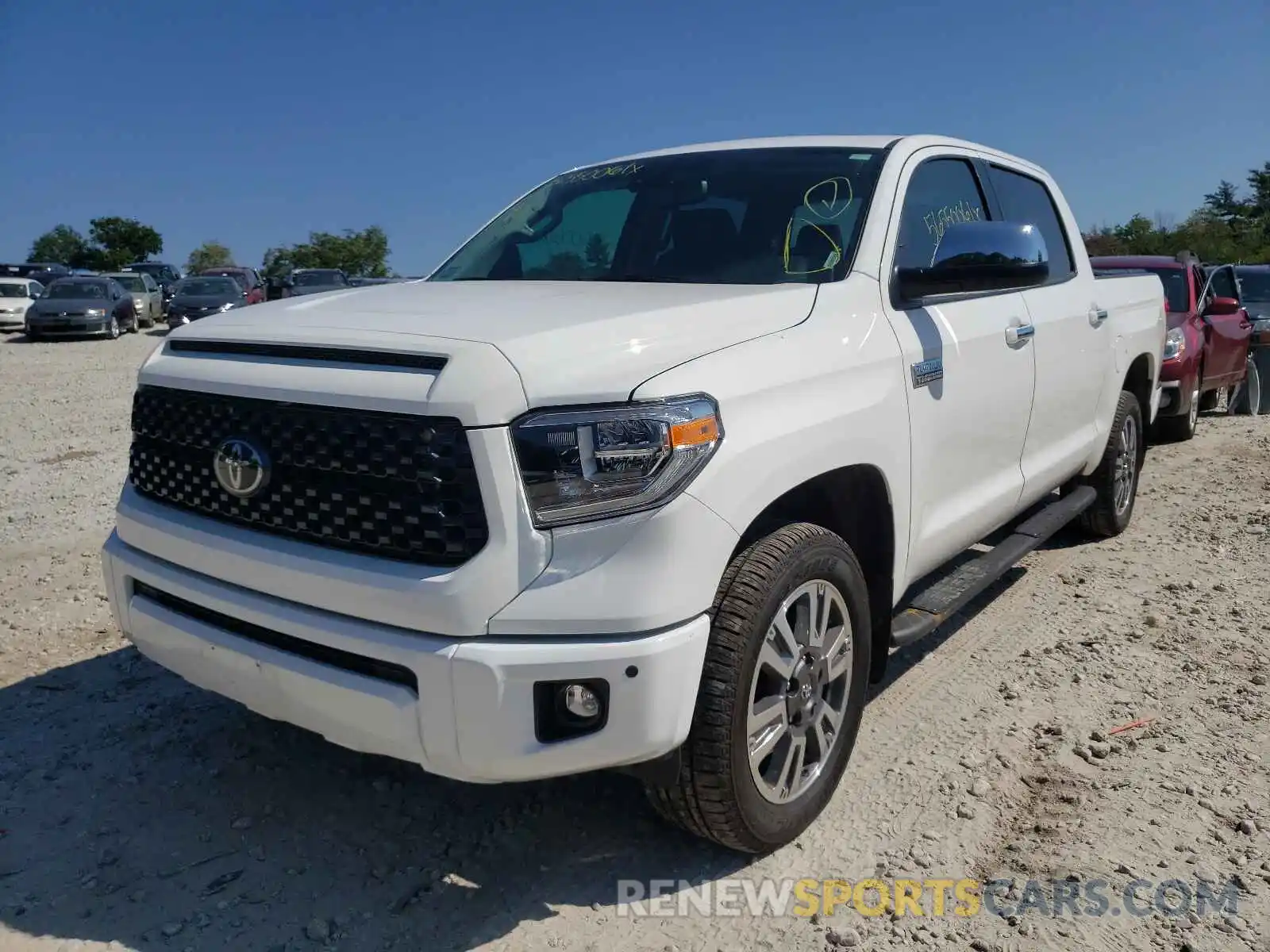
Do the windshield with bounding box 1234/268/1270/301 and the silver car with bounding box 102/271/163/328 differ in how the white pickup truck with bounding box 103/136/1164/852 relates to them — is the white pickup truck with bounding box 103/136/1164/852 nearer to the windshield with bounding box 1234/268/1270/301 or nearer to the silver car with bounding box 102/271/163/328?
the windshield with bounding box 1234/268/1270/301

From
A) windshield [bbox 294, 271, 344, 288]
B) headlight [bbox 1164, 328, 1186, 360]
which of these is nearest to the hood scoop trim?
headlight [bbox 1164, 328, 1186, 360]

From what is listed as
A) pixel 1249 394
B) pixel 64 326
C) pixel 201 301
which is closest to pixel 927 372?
pixel 1249 394

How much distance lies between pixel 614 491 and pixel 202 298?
23.3 m

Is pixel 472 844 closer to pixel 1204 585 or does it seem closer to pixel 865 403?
pixel 865 403

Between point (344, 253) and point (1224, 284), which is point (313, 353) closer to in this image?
point (1224, 284)

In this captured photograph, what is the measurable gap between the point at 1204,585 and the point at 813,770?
3.26m

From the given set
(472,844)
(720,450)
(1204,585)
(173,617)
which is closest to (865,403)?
(720,450)

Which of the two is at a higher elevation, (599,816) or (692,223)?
(692,223)

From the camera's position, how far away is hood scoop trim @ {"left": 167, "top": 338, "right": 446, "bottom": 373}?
7.64 ft

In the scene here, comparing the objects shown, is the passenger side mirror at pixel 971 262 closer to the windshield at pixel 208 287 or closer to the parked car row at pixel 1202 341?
the parked car row at pixel 1202 341

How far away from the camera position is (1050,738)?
11.5ft

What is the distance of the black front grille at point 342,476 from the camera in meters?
2.23

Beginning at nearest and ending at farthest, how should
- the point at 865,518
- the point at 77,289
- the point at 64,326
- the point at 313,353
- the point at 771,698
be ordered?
the point at 313,353 < the point at 771,698 < the point at 865,518 < the point at 64,326 < the point at 77,289

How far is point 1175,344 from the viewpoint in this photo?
916cm
